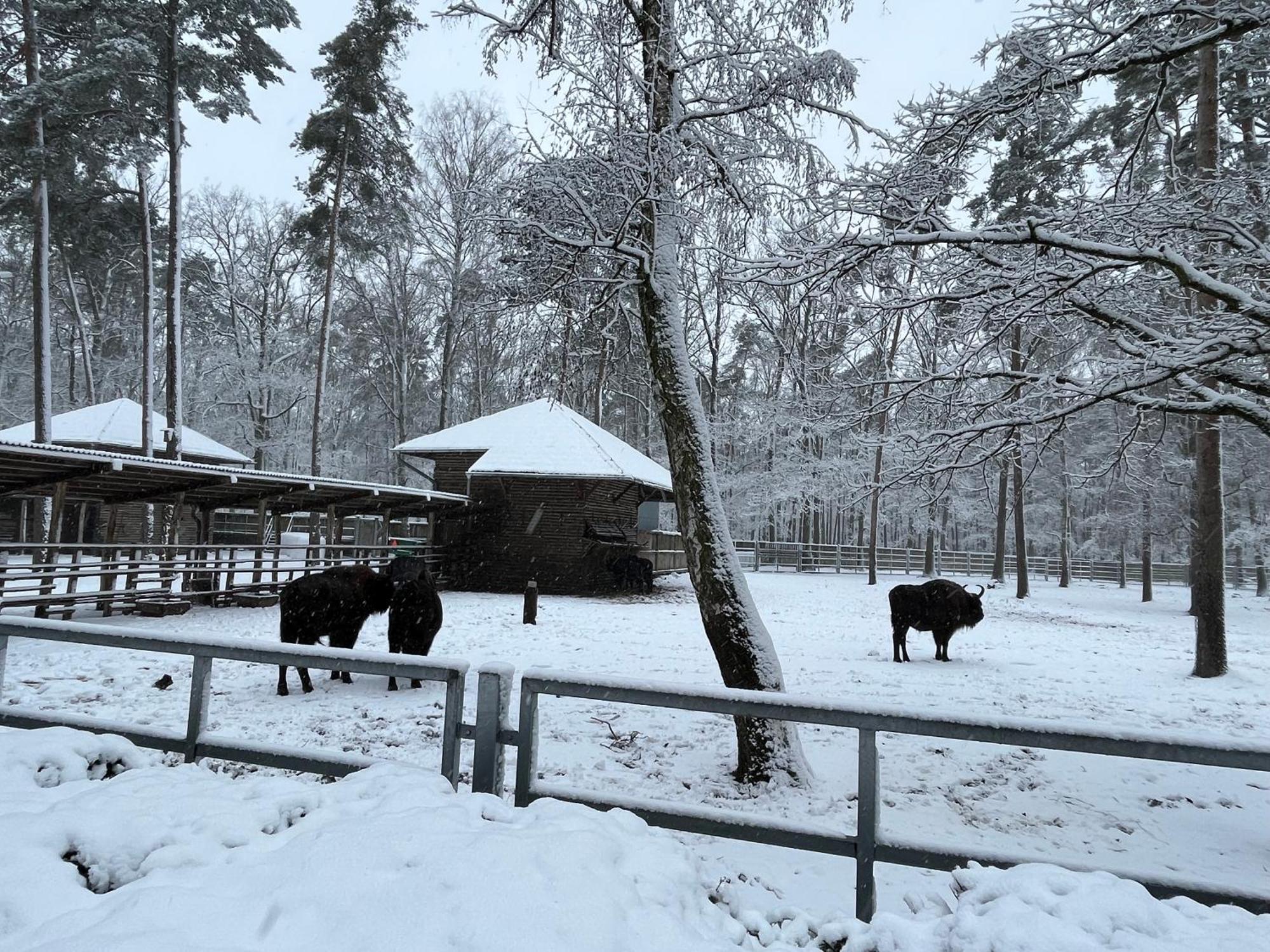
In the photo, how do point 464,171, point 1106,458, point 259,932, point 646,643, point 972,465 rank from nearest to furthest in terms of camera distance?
point 259,932, point 972,465, point 1106,458, point 646,643, point 464,171

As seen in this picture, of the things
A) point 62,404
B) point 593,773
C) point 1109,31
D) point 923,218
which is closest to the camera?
point 1109,31

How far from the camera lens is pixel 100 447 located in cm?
2423

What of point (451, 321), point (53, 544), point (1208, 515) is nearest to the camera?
point (1208, 515)

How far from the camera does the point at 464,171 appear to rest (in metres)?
28.4

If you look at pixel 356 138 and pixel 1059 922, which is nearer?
pixel 1059 922

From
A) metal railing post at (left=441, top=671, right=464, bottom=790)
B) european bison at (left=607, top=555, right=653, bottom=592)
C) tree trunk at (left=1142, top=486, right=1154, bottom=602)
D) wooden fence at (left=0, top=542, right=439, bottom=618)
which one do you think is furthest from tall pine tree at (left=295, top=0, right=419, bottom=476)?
tree trunk at (left=1142, top=486, right=1154, bottom=602)

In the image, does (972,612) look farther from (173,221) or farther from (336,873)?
(173,221)

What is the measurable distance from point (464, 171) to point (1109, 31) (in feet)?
93.1

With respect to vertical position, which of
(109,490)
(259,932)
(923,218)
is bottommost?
(259,932)

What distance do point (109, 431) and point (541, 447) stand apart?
16763 mm

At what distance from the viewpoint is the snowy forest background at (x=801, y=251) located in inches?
186

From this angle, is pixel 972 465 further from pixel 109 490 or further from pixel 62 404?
pixel 62 404

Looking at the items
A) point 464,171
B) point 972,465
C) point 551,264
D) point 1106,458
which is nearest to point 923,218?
point 972,465

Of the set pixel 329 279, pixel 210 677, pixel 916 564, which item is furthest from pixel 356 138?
pixel 916 564
